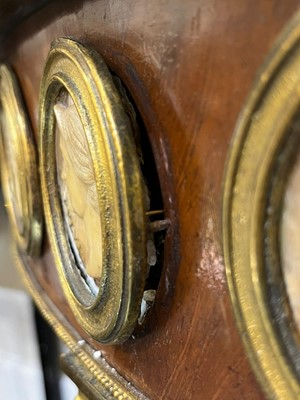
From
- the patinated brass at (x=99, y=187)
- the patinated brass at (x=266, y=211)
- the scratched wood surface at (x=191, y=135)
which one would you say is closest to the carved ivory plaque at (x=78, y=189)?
the patinated brass at (x=99, y=187)

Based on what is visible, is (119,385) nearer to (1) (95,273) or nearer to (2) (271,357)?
(1) (95,273)

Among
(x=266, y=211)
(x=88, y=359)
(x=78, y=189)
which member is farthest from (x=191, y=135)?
(x=88, y=359)

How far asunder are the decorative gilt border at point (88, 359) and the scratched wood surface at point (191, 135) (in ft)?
0.19

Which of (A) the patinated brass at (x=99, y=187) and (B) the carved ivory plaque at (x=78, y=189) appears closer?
(A) the patinated brass at (x=99, y=187)

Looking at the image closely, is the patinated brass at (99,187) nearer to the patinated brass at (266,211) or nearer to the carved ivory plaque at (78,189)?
the carved ivory plaque at (78,189)

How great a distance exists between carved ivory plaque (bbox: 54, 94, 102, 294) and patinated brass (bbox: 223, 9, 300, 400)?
9.2 inches

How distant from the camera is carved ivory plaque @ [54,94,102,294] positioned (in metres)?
0.65

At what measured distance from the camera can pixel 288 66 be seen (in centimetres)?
34

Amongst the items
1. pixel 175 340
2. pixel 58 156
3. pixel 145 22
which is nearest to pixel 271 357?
pixel 175 340

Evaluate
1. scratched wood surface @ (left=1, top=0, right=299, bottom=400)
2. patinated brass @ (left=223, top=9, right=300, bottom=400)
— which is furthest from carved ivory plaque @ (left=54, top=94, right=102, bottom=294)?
patinated brass @ (left=223, top=9, right=300, bottom=400)

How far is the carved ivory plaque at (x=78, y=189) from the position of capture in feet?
2.12

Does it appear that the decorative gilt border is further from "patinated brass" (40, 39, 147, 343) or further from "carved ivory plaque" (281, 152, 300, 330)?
"carved ivory plaque" (281, 152, 300, 330)

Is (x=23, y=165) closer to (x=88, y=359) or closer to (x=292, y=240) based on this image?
(x=88, y=359)

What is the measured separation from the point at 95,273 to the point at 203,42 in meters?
0.36
